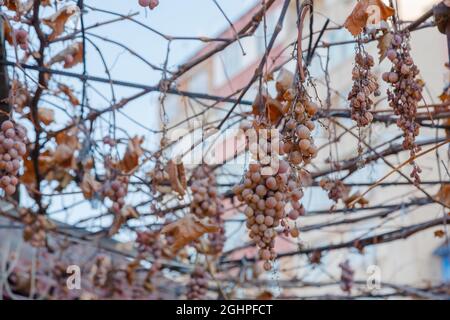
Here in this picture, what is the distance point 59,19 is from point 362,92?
3.12 feet

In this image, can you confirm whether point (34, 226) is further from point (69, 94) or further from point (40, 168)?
point (69, 94)

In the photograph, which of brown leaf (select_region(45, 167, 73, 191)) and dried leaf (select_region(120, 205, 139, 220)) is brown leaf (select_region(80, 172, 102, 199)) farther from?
brown leaf (select_region(45, 167, 73, 191))

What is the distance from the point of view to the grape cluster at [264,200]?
1.39 meters

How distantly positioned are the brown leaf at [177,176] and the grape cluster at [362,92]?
0.66 m

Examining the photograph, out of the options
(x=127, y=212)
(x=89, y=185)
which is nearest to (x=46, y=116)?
(x=89, y=185)

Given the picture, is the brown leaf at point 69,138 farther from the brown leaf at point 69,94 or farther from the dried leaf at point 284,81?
the dried leaf at point 284,81

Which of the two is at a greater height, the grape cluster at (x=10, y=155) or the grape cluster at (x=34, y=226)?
the grape cluster at (x=34, y=226)

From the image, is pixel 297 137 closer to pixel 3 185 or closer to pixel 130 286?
pixel 3 185

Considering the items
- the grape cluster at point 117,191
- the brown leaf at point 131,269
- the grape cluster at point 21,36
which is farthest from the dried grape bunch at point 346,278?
the grape cluster at point 21,36

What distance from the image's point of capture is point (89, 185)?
242 centimetres

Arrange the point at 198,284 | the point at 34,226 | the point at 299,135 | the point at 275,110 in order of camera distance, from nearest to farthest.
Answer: the point at 299,135 < the point at 275,110 < the point at 198,284 < the point at 34,226

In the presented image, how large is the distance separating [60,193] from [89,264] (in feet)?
3.28

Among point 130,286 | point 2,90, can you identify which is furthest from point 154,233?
point 2,90

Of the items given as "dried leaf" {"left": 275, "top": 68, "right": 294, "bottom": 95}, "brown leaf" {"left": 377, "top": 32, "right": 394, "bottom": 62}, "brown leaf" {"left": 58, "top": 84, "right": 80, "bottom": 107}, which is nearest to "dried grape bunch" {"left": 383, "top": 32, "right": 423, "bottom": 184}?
"brown leaf" {"left": 377, "top": 32, "right": 394, "bottom": 62}
